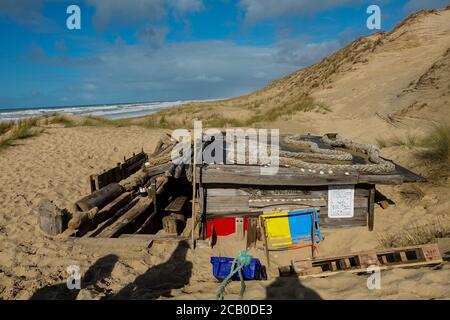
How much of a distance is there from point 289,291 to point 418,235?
10.2 feet

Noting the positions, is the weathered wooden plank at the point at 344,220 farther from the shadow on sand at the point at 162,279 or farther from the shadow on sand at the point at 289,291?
the shadow on sand at the point at 162,279

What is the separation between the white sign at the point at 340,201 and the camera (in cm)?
654

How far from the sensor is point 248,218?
651 cm

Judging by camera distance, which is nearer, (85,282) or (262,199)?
(85,282)

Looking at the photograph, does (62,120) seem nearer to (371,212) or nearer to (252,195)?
(252,195)

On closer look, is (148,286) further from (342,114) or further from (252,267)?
(342,114)

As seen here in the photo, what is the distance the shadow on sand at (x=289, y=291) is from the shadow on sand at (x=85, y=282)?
102 inches

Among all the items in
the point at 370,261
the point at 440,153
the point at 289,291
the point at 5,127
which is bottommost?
the point at 289,291

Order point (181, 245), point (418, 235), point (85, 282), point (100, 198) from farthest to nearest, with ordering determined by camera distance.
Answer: point (100, 198) < point (181, 245) < point (418, 235) < point (85, 282)

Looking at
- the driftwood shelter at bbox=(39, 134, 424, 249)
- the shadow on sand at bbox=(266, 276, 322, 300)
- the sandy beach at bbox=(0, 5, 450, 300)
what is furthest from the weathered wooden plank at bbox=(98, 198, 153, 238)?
the shadow on sand at bbox=(266, 276, 322, 300)

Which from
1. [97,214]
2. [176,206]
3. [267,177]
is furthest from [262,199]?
[97,214]

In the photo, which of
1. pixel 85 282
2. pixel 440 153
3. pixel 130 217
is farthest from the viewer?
pixel 440 153

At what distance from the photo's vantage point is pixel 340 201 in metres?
6.59
